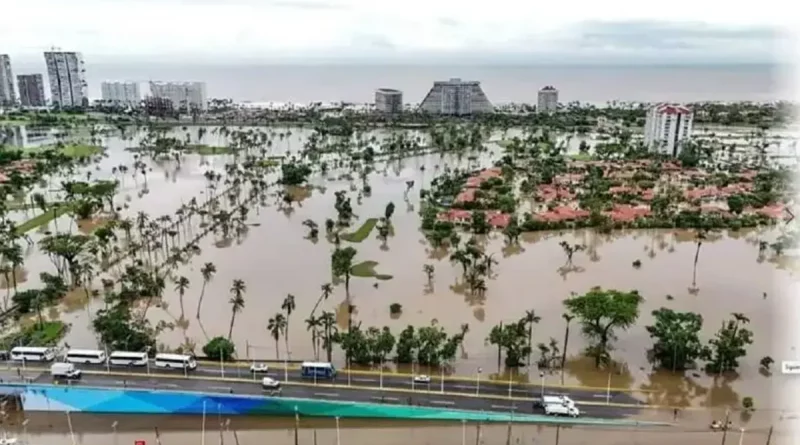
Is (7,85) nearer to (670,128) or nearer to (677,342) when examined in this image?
(670,128)

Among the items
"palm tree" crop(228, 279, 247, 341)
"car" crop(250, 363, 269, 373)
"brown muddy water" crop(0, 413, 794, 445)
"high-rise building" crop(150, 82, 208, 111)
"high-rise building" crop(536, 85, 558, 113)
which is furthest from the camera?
"high-rise building" crop(536, 85, 558, 113)

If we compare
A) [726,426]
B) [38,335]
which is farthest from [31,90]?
[726,426]

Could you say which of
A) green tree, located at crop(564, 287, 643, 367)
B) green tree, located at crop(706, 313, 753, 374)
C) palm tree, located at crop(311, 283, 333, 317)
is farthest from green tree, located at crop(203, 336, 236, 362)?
green tree, located at crop(706, 313, 753, 374)

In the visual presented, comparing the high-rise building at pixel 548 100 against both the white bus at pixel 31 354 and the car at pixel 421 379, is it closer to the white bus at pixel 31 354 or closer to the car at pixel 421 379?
the car at pixel 421 379

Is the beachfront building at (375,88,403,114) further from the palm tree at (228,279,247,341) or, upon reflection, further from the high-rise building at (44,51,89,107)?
the palm tree at (228,279,247,341)

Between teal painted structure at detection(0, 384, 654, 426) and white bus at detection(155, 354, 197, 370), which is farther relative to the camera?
white bus at detection(155, 354, 197, 370)

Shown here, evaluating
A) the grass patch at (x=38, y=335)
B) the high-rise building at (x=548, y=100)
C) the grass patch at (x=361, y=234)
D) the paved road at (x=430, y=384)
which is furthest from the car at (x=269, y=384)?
the high-rise building at (x=548, y=100)
